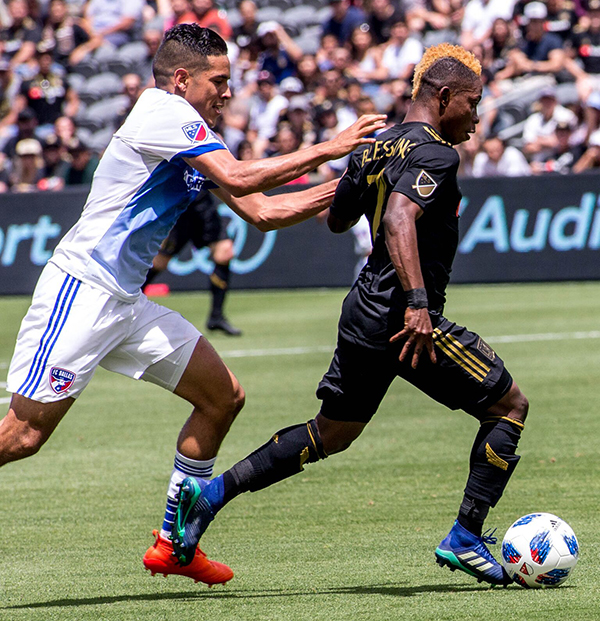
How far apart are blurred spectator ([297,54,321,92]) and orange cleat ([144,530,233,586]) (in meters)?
17.2

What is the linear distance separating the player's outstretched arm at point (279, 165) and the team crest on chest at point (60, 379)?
3.40ft

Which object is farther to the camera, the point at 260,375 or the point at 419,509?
the point at 260,375

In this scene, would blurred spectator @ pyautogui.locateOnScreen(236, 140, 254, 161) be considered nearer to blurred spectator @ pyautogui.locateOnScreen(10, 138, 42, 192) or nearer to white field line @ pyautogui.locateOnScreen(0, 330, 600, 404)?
blurred spectator @ pyautogui.locateOnScreen(10, 138, 42, 192)

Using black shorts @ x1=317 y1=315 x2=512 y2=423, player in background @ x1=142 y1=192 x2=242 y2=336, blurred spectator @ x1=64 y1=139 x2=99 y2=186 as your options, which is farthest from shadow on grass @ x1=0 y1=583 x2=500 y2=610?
blurred spectator @ x1=64 y1=139 x2=99 y2=186

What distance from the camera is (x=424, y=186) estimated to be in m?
4.77

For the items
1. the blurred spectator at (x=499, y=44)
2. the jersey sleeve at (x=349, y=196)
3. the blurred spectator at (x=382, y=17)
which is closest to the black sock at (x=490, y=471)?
the jersey sleeve at (x=349, y=196)

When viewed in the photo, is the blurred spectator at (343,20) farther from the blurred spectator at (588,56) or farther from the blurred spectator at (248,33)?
the blurred spectator at (588,56)

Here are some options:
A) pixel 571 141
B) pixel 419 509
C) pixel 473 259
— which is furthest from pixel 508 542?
pixel 571 141

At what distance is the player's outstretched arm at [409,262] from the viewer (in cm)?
473

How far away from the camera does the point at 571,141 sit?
60.7 ft

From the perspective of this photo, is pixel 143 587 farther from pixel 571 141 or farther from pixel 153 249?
pixel 571 141

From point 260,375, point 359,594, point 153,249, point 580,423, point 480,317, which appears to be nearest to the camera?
point 359,594

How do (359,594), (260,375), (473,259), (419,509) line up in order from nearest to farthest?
1. (359,594)
2. (419,509)
3. (260,375)
4. (473,259)

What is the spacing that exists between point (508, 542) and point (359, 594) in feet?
2.32
